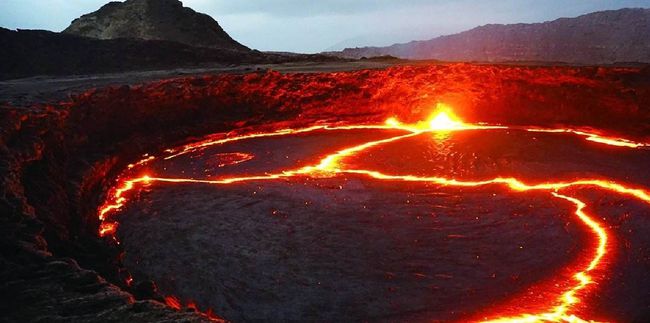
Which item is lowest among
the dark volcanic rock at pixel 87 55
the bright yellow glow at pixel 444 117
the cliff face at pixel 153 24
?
the bright yellow glow at pixel 444 117

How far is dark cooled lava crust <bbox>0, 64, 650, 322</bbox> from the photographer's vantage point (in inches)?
141

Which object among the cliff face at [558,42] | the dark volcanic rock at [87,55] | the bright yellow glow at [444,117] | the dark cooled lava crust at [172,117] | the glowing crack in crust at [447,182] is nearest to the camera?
the dark cooled lava crust at [172,117]

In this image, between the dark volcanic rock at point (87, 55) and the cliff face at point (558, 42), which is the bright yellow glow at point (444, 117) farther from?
the cliff face at point (558, 42)

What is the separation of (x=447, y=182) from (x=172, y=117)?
566 cm

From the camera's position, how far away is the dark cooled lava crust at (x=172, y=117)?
3584 mm

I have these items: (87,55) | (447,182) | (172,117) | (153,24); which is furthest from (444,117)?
(153,24)

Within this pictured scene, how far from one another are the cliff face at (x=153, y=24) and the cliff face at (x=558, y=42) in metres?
14.7

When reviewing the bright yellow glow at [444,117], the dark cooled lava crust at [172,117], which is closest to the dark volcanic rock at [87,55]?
the dark cooled lava crust at [172,117]

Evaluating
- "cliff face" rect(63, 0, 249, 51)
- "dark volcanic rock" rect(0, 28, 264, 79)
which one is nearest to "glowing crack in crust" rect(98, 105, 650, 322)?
"dark volcanic rock" rect(0, 28, 264, 79)

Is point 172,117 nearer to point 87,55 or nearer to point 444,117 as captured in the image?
point 444,117

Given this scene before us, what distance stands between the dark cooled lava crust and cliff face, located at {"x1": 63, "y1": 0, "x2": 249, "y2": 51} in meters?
10.3

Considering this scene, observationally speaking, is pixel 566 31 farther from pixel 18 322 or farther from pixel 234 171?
pixel 18 322

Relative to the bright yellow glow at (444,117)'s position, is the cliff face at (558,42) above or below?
above

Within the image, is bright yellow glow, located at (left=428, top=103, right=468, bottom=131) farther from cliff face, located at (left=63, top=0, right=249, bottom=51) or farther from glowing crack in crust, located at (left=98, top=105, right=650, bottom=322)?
cliff face, located at (left=63, top=0, right=249, bottom=51)
